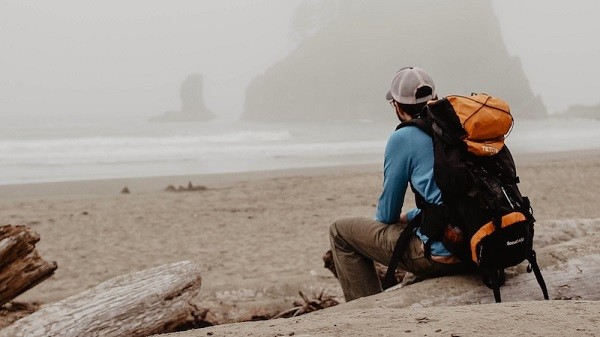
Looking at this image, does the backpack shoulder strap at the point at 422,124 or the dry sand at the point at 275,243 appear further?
the backpack shoulder strap at the point at 422,124

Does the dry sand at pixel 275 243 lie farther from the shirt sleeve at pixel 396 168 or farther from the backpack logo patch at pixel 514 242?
the shirt sleeve at pixel 396 168

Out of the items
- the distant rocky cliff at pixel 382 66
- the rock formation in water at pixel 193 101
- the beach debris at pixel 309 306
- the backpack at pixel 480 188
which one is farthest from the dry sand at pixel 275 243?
the rock formation in water at pixel 193 101

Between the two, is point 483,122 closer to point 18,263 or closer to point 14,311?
point 18,263

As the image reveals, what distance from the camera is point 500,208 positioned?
9.75ft

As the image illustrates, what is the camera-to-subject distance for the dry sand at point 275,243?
2738 mm

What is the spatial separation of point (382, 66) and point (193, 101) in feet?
98.5

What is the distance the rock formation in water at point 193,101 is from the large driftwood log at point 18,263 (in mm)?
86095

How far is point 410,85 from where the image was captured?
3443 mm

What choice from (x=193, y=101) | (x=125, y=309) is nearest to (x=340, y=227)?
(x=125, y=309)

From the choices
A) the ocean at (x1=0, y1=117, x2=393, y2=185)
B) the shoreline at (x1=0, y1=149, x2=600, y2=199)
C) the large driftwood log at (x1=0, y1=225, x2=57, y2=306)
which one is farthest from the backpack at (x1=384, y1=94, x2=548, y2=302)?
the ocean at (x1=0, y1=117, x2=393, y2=185)

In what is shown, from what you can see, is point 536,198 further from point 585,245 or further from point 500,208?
point 500,208

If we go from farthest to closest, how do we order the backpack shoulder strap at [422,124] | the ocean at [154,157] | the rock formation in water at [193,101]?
the rock formation in water at [193,101] < the ocean at [154,157] < the backpack shoulder strap at [422,124]

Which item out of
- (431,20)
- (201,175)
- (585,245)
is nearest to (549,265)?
(585,245)

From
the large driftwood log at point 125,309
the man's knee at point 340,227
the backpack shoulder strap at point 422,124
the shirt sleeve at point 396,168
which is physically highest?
the backpack shoulder strap at point 422,124
